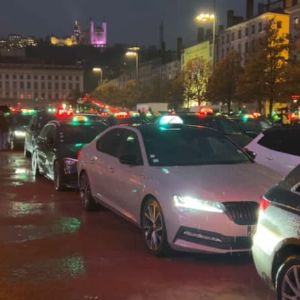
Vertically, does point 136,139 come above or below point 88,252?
above

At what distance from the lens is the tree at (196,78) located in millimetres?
69588

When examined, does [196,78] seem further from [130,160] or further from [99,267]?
[99,267]

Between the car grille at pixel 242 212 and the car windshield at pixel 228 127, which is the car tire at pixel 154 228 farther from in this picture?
the car windshield at pixel 228 127

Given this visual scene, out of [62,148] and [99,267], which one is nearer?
[99,267]

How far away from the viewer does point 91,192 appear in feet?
31.4

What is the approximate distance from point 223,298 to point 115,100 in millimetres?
82643

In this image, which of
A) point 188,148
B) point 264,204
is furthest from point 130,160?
point 264,204

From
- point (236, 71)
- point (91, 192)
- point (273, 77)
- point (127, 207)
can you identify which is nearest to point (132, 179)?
point (127, 207)

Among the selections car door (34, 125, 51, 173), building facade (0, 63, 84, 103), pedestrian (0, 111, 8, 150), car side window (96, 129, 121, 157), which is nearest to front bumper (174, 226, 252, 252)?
car side window (96, 129, 121, 157)

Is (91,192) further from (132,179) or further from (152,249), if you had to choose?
(152,249)

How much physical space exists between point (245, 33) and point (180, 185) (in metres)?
78.6

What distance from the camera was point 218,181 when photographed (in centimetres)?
684

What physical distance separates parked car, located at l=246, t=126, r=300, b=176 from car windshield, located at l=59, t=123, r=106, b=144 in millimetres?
4119

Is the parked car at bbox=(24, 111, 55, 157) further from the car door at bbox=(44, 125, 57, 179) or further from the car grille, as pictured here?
the car grille
